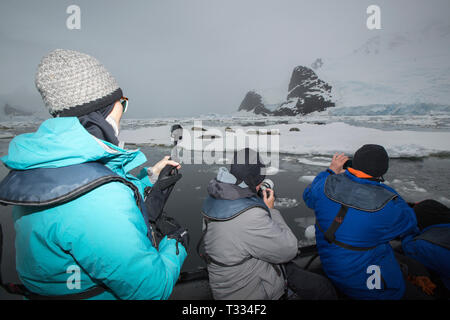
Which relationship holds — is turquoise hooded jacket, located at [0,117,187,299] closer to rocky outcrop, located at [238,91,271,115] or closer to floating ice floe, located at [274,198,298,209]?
floating ice floe, located at [274,198,298,209]

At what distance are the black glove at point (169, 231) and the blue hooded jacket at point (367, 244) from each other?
130 centimetres

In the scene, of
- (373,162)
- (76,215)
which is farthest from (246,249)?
(373,162)

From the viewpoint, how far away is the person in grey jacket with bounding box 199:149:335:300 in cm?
141

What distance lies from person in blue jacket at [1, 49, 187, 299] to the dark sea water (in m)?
1.59

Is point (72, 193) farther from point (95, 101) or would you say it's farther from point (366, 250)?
point (366, 250)

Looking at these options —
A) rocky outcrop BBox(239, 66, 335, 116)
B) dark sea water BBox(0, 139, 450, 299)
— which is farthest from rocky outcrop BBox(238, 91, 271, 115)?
dark sea water BBox(0, 139, 450, 299)

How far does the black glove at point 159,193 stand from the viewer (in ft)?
4.60

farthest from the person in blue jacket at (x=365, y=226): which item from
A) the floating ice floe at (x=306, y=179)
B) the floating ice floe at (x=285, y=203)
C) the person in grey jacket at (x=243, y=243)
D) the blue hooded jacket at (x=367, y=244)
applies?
the floating ice floe at (x=306, y=179)

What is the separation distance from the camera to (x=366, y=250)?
5.22 ft

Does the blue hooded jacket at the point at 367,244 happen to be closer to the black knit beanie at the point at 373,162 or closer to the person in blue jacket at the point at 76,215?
the black knit beanie at the point at 373,162

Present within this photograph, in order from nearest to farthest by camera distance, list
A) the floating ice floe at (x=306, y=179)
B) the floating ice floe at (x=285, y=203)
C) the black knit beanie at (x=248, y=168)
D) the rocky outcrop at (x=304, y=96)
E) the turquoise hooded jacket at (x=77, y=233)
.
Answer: the turquoise hooded jacket at (x=77, y=233) < the black knit beanie at (x=248, y=168) < the floating ice floe at (x=285, y=203) < the floating ice floe at (x=306, y=179) < the rocky outcrop at (x=304, y=96)
